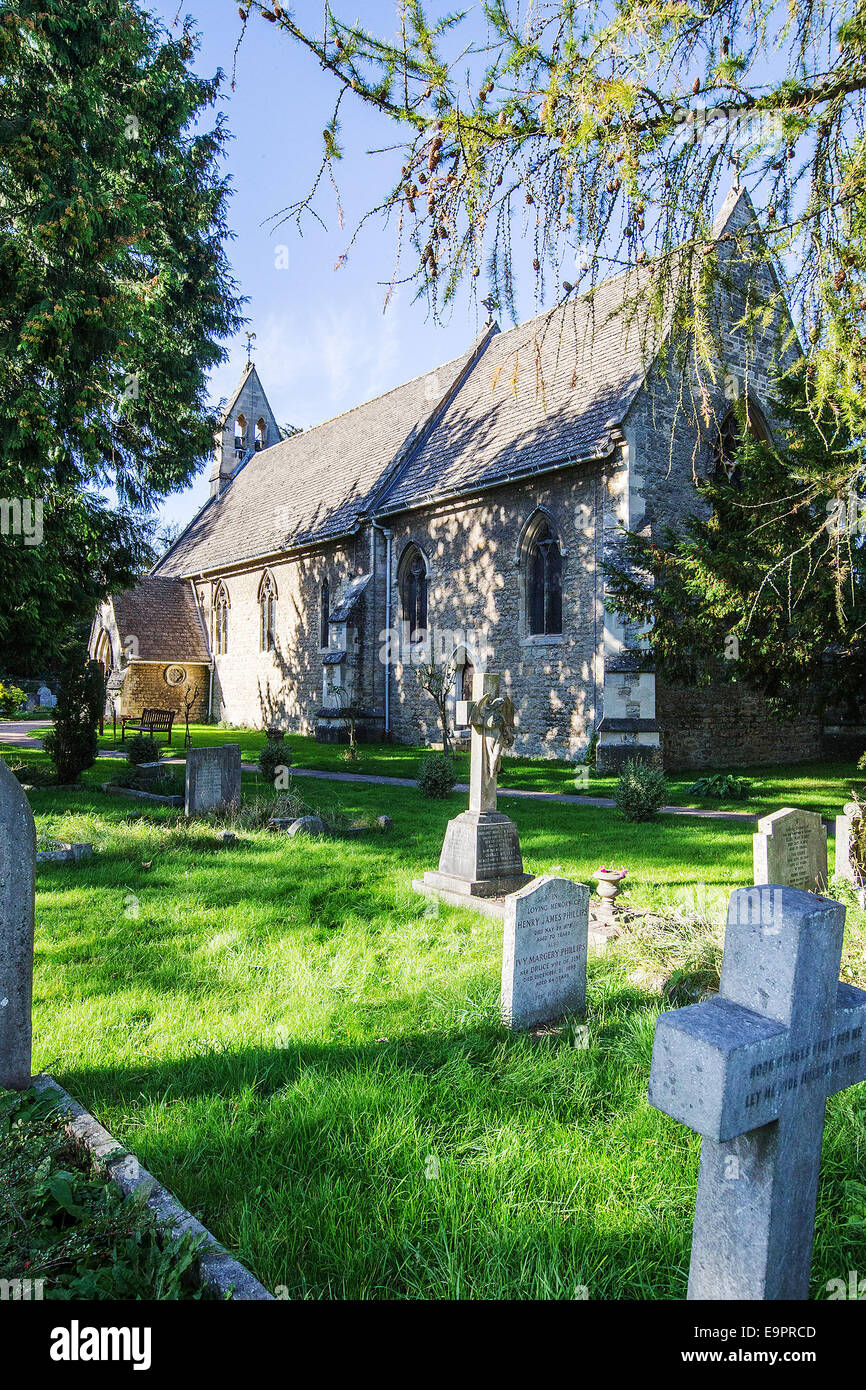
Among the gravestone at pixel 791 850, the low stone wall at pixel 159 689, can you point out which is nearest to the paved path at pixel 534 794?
the gravestone at pixel 791 850

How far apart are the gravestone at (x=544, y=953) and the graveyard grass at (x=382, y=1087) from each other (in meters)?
0.15

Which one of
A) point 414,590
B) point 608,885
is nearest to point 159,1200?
point 608,885

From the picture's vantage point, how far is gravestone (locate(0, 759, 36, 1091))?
3.23 metres

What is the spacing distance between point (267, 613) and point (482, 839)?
66.9 ft

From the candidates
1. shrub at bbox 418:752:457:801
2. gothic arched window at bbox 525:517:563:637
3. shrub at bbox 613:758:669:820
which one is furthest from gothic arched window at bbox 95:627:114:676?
shrub at bbox 613:758:669:820

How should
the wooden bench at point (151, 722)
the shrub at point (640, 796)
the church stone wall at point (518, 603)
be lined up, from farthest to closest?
the wooden bench at point (151, 722) < the church stone wall at point (518, 603) < the shrub at point (640, 796)

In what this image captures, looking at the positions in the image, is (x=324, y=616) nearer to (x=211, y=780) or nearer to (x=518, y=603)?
(x=518, y=603)

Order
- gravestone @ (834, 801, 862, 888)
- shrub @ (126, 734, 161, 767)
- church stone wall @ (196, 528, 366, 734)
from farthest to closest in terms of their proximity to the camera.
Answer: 1. church stone wall @ (196, 528, 366, 734)
2. shrub @ (126, 734, 161, 767)
3. gravestone @ (834, 801, 862, 888)

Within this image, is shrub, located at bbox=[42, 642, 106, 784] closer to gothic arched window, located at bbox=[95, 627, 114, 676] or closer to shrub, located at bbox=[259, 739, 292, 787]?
shrub, located at bbox=[259, 739, 292, 787]

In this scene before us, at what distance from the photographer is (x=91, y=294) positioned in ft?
32.1

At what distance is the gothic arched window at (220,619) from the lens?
1108 inches

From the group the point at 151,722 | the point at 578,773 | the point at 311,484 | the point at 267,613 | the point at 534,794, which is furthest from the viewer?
the point at 267,613

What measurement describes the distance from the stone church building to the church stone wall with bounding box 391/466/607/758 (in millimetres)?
43

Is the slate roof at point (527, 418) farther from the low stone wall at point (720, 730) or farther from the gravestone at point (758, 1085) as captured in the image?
the gravestone at point (758, 1085)
